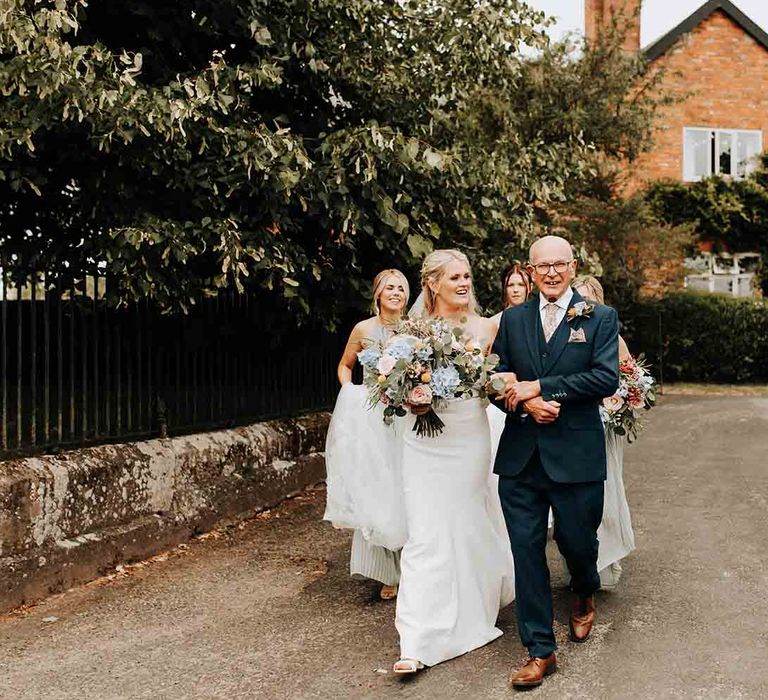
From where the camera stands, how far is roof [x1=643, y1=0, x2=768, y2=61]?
1078 inches

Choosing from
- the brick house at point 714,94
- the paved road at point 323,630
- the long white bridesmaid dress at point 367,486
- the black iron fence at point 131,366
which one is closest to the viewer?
the paved road at point 323,630

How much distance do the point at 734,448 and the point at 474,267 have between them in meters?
5.49

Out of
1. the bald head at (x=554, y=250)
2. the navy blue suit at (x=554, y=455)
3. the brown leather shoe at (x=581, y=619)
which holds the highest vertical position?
the bald head at (x=554, y=250)

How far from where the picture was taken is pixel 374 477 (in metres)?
6.11

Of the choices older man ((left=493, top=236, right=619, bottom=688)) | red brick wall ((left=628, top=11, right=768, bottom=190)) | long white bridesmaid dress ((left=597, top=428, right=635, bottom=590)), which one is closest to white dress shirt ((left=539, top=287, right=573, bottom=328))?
older man ((left=493, top=236, right=619, bottom=688))

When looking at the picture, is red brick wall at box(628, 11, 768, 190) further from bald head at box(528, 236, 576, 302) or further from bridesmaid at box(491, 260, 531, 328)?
bald head at box(528, 236, 576, 302)

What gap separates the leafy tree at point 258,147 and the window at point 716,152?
18.9m

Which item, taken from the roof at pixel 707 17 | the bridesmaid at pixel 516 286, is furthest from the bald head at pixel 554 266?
the roof at pixel 707 17

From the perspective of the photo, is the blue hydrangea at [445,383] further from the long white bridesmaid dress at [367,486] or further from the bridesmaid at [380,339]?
the bridesmaid at [380,339]

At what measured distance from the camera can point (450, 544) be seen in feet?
16.6

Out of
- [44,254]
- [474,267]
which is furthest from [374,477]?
[474,267]

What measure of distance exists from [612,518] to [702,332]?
18.3 metres

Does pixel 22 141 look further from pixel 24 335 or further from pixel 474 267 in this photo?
pixel 474 267

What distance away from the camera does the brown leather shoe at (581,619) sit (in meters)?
5.09
